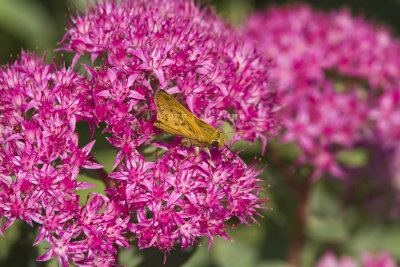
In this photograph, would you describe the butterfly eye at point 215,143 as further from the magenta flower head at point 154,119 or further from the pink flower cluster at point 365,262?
the pink flower cluster at point 365,262

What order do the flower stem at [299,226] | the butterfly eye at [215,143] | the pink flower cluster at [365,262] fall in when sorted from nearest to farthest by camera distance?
the butterfly eye at [215,143] < the pink flower cluster at [365,262] < the flower stem at [299,226]

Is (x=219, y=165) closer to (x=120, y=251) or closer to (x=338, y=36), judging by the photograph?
(x=120, y=251)

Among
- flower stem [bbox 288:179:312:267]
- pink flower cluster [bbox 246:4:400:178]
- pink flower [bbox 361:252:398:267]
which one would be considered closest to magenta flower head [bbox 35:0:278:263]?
pink flower cluster [bbox 246:4:400:178]

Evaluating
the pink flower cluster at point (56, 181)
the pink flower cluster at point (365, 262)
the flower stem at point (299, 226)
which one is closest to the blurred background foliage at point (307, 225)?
the flower stem at point (299, 226)

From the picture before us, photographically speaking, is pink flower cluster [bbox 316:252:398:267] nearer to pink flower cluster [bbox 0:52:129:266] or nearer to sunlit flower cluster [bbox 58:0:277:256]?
sunlit flower cluster [bbox 58:0:277:256]

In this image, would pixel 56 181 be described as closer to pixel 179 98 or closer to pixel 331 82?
pixel 179 98

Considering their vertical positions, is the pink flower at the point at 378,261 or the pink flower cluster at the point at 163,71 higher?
the pink flower cluster at the point at 163,71
